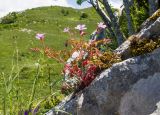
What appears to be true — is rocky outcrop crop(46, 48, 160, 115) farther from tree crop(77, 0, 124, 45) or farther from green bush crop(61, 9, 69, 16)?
green bush crop(61, 9, 69, 16)

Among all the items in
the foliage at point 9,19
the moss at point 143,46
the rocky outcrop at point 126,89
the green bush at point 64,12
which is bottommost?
the rocky outcrop at point 126,89

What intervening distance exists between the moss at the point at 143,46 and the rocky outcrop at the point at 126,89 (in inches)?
4.8

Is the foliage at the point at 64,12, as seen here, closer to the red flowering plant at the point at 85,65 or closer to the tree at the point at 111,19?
the tree at the point at 111,19

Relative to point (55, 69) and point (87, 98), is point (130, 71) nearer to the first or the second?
point (87, 98)

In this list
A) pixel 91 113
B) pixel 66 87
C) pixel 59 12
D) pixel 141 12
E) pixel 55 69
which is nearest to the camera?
pixel 91 113

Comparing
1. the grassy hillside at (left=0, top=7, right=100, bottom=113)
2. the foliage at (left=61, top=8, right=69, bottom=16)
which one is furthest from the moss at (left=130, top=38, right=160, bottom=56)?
the foliage at (left=61, top=8, right=69, bottom=16)

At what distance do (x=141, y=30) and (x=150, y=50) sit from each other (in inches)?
34.4

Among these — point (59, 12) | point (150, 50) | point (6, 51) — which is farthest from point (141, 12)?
point (59, 12)

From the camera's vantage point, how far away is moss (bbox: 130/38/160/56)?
337 inches

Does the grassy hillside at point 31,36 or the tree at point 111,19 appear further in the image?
the grassy hillside at point 31,36

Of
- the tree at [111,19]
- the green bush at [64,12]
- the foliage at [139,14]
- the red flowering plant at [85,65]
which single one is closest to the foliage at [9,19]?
the green bush at [64,12]

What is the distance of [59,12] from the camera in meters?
87.1

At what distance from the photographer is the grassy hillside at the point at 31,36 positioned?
31.8 m

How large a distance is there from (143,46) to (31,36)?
4871 cm
